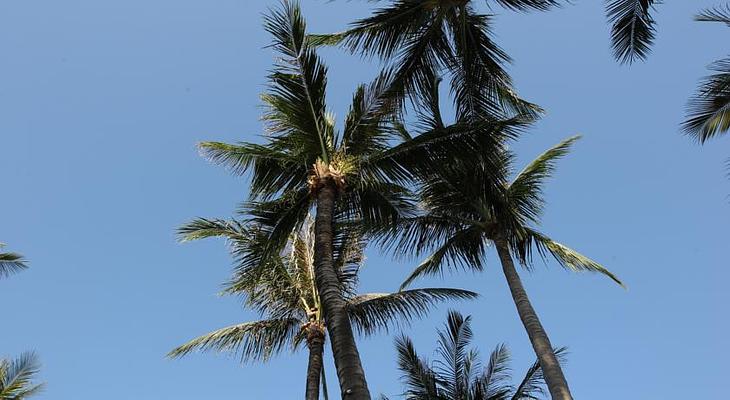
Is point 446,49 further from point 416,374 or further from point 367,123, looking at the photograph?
point 416,374

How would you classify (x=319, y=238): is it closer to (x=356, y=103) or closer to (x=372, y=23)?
(x=356, y=103)

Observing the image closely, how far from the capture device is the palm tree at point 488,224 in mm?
13828

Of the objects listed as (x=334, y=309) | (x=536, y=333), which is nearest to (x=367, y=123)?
(x=334, y=309)

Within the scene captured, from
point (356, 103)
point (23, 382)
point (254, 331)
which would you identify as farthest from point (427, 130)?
point (23, 382)

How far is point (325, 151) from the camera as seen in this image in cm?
1042

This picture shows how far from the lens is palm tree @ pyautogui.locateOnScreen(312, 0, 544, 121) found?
1102 centimetres

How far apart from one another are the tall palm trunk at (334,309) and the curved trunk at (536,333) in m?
5.27

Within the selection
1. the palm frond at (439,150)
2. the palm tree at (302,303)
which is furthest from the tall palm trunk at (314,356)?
the palm frond at (439,150)

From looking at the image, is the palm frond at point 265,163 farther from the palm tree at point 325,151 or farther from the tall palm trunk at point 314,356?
the tall palm trunk at point 314,356

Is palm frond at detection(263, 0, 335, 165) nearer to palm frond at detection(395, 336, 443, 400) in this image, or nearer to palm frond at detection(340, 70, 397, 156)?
palm frond at detection(340, 70, 397, 156)

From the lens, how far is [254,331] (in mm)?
14977

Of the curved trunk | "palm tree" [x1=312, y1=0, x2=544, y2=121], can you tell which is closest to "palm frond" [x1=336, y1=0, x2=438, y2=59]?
"palm tree" [x1=312, y1=0, x2=544, y2=121]

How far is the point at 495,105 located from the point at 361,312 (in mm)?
5619

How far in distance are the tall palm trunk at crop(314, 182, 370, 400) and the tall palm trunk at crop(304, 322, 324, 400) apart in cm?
492
